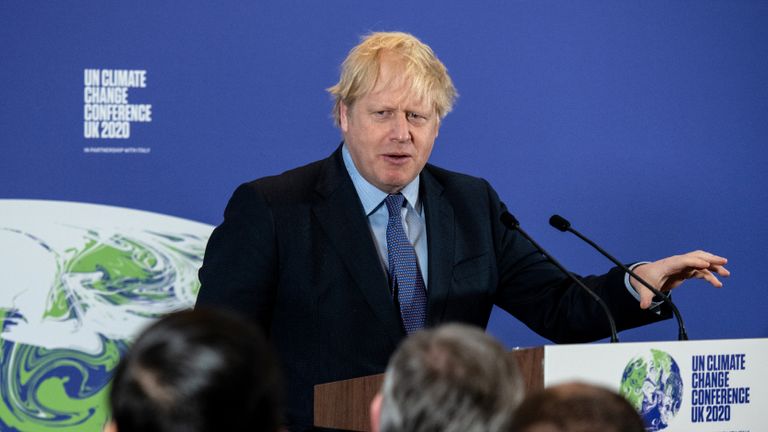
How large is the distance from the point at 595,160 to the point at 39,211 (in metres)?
1.99

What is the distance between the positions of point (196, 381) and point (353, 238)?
1.79 meters

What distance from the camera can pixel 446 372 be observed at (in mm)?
1125

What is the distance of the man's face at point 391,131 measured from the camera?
2.85 m

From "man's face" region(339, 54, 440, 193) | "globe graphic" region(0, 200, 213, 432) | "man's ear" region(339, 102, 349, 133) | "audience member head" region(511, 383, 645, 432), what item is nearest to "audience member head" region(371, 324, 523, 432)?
"audience member head" region(511, 383, 645, 432)

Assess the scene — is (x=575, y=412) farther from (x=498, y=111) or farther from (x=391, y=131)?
(x=498, y=111)

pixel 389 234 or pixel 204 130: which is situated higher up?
pixel 204 130

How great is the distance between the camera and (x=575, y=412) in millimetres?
1042

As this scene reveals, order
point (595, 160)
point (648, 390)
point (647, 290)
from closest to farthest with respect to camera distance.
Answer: point (648, 390)
point (647, 290)
point (595, 160)

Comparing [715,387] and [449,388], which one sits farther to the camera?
[715,387]

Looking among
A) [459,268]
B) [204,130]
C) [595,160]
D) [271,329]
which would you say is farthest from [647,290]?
[204,130]

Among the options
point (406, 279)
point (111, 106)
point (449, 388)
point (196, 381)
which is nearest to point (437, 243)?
point (406, 279)

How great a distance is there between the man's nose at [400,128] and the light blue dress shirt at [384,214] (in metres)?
0.17

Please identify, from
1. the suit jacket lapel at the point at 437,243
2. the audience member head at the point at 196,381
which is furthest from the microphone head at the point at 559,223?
the audience member head at the point at 196,381

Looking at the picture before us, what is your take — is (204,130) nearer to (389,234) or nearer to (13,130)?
(13,130)
